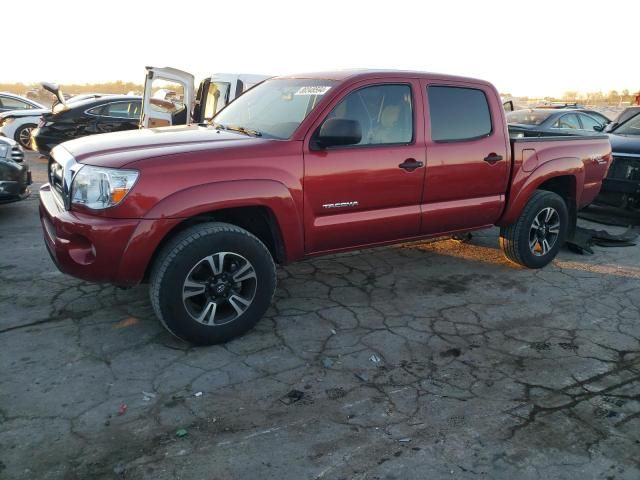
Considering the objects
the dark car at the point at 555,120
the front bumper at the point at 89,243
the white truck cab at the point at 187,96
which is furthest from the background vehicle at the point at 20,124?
the dark car at the point at 555,120

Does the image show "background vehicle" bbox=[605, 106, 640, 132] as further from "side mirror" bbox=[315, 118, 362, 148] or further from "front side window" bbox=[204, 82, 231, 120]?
"side mirror" bbox=[315, 118, 362, 148]

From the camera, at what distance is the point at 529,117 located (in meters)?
10.7

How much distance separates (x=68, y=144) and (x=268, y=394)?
2405 millimetres

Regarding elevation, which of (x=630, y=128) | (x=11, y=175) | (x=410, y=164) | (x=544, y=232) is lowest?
(x=544, y=232)

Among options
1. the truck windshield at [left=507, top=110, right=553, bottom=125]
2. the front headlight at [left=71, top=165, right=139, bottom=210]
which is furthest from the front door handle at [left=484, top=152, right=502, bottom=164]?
the truck windshield at [left=507, top=110, right=553, bottom=125]

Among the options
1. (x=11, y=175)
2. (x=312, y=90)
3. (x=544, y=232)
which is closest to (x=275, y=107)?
(x=312, y=90)

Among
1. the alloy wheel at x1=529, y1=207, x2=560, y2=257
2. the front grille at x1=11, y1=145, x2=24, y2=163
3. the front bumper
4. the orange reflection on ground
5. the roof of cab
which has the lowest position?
the orange reflection on ground

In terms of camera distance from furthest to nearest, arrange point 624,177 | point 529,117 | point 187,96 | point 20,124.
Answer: point 20,124, point 529,117, point 187,96, point 624,177

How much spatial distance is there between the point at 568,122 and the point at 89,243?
1019cm

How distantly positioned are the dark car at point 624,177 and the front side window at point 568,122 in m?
3.01

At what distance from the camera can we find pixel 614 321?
427 centimetres

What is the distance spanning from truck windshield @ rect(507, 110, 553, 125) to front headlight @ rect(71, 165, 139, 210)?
9173mm

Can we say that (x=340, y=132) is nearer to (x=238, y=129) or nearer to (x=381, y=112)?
(x=381, y=112)

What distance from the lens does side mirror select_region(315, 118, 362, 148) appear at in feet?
12.0
